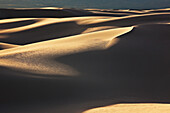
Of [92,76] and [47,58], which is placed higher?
[47,58]

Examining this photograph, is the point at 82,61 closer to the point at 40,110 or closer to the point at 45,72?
the point at 45,72

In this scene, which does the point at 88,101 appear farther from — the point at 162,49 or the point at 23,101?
the point at 162,49

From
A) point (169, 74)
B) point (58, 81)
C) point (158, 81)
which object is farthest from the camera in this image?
point (169, 74)

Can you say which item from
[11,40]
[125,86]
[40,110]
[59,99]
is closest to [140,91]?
[125,86]

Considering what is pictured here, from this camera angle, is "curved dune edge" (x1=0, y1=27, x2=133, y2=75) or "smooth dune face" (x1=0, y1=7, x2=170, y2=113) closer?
"smooth dune face" (x1=0, y1=7, x2=170, y2=113)

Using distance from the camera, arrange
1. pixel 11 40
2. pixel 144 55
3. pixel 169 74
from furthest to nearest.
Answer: pixel 11 40, pixel 144 55, pixel 169 74

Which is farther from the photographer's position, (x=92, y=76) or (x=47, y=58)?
(x=47, y=58)

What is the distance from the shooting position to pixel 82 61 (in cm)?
354

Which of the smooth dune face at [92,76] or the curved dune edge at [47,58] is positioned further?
the curved dune edge at [47,58]

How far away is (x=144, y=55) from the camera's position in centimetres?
388

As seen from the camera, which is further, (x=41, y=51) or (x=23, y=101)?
(x=41, y=51)

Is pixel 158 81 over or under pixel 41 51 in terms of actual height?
under

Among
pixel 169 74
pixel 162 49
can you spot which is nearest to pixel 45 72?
pixel 169 74

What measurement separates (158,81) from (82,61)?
1001mm
